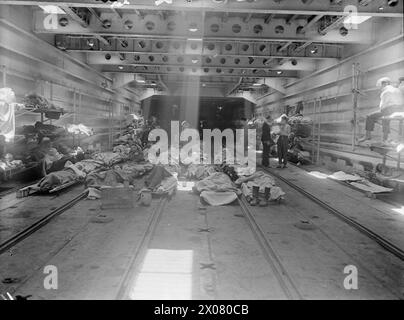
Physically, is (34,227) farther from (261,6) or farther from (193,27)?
(193,27)

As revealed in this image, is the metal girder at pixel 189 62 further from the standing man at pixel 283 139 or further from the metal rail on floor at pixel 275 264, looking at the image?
the metal rail on floor at pixel 275 264

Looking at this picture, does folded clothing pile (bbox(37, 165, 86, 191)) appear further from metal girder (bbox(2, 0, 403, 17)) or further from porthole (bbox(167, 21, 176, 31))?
porthole (bbox(167, 21, 176, 31))

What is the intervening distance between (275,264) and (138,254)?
1.45m

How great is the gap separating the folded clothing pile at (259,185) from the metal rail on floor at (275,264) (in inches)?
47.7

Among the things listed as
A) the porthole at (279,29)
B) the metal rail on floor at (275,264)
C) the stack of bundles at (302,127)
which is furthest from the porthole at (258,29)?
the metal rail on floor at (275,264)

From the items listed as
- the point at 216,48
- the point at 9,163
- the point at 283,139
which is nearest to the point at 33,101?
the point at 9,163

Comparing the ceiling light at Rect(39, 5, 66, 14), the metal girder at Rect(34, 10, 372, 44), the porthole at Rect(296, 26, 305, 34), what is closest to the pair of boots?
the metal girder at Rect(34, 10, 372, 44)

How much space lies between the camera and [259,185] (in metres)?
7.21

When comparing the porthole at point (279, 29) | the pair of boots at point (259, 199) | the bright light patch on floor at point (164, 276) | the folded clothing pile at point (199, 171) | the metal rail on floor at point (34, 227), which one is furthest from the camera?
the porthole at point (279, 29)

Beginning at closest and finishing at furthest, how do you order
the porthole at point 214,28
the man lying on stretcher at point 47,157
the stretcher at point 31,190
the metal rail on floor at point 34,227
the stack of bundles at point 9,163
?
the metal rail on floor at point 34,227
the stretcher at point 31,190
the stack of bundles at point 9,163
the man lying on stretcher at point 47,157
the porthole at point 214,28

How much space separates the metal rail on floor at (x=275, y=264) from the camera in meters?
3.20

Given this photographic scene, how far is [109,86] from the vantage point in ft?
59.6

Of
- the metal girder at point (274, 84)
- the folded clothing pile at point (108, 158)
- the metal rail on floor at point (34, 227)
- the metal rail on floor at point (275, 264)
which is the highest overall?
the metal girder at point (274, 84)

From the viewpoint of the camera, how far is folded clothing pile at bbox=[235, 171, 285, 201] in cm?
694
